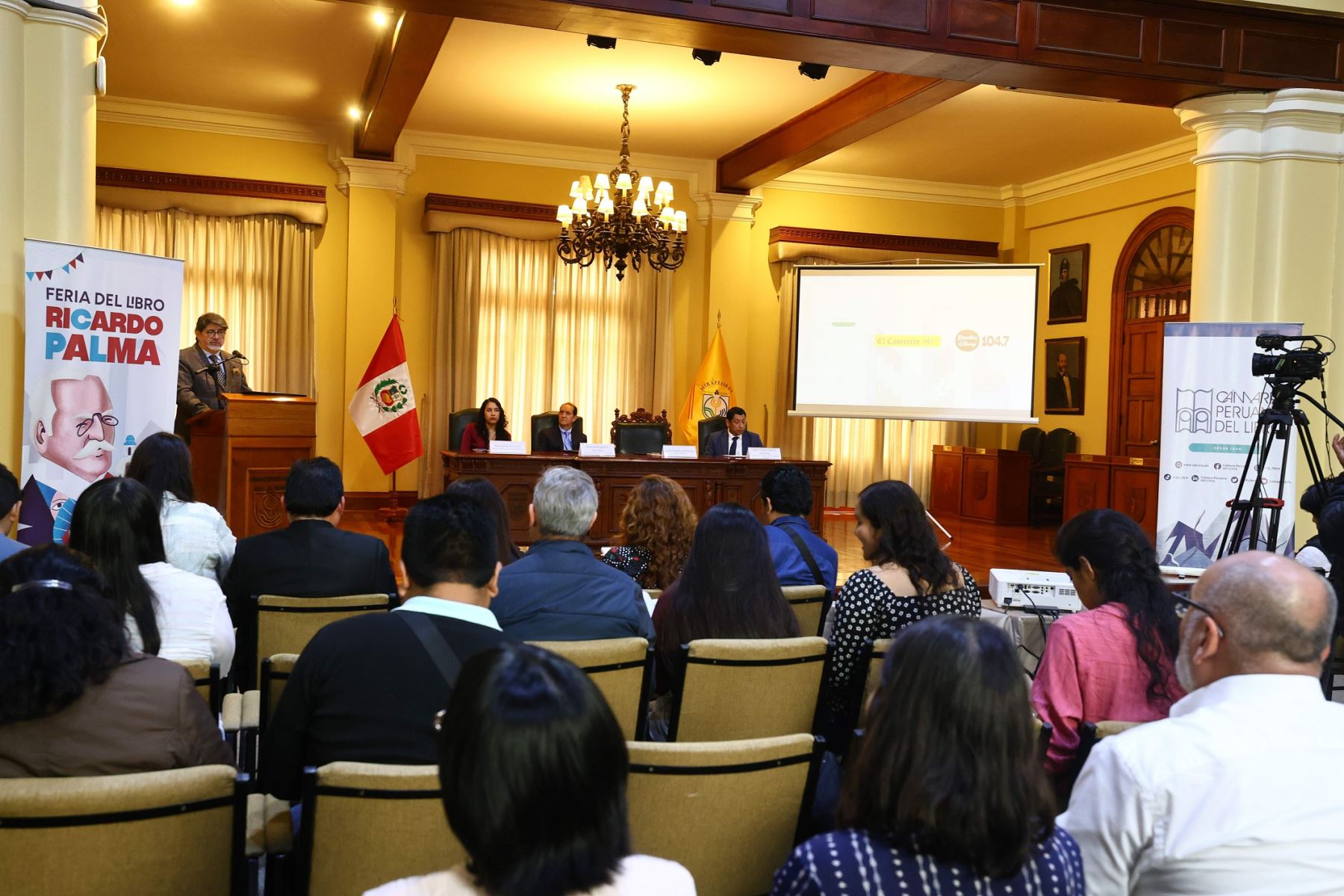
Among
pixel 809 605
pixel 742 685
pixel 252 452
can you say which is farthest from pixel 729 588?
pixel 252 452

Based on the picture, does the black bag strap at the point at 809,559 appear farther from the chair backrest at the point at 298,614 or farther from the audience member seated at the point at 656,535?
the chair backrest at the point at 298,614

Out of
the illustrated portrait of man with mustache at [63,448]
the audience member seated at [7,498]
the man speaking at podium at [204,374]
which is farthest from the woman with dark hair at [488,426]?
the audience member seated at [7,498]

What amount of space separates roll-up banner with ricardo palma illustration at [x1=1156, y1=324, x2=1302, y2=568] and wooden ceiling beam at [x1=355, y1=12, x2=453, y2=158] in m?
4.75

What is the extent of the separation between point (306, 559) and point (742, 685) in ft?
4.93

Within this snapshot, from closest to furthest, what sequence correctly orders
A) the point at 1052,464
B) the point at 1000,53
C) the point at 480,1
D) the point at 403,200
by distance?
the point at 480,1 → the point at 1000,53 → the point at 403,200 → the point at 1052,464

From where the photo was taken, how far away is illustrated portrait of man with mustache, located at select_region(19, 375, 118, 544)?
4402mm

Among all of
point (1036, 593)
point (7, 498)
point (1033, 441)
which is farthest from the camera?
point (1033, 441)

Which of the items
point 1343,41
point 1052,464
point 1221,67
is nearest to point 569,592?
point 1221,67

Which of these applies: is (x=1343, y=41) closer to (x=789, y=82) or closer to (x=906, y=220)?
(x=789, y=82)

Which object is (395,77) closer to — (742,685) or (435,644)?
(742,685)

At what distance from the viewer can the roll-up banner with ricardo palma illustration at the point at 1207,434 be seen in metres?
6.10

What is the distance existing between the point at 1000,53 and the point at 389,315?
6.70 meters

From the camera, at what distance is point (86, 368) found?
14.8 ft

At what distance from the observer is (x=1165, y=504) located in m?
6.29
